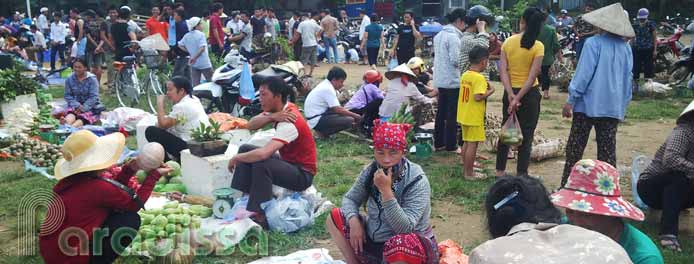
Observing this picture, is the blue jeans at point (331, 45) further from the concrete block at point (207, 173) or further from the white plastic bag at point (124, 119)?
the concrete block at point (207, 173)

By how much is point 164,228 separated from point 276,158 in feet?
3.27

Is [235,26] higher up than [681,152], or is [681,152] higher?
[235,26]

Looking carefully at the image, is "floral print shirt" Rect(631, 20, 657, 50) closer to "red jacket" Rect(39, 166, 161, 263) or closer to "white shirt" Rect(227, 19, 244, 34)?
"white shirt" Rect(227, 19, 244, 34)

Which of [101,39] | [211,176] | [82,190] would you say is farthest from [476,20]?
[101,39]

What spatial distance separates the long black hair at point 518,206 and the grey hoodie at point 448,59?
433cm

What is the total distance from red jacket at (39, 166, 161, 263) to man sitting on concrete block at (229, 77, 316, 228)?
130cm

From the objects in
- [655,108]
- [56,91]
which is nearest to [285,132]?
[655,108]

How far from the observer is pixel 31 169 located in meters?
6.73

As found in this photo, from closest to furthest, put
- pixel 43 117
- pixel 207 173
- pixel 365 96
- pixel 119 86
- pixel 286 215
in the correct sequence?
1. pixel 286 215
2. pixel 207 173
3. pixel 365 96
4. pixel 43 117
5. pixel 119 86

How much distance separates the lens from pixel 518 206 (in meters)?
2.46

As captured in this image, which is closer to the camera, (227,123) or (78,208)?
(78,208)

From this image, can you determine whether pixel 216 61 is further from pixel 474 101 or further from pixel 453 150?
pixel 474 101

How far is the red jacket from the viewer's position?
11.1ft

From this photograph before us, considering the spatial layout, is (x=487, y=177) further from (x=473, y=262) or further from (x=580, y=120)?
(x=473, y=262)
